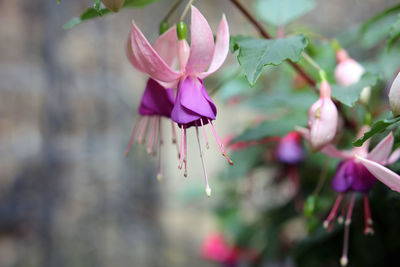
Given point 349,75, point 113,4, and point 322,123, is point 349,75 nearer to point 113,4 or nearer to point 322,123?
point 322,123

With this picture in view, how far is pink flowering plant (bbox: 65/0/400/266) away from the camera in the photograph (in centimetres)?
44

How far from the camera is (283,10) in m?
0.75

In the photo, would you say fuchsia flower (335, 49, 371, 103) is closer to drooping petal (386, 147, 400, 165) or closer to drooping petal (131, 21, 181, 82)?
drooping petal (386, 147, 400, 165)

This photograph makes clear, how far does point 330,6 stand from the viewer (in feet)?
7.01

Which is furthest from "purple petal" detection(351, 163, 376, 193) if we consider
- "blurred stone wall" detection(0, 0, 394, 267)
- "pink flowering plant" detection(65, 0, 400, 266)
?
"blurred stone wall" detection(0, 0, 394, 267)

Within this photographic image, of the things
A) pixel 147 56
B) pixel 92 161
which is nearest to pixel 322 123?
pixel 147 56

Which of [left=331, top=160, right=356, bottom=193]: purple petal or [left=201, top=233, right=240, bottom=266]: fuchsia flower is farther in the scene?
[left=201, top=233, right=240, bottom=266]: fuchsia flower

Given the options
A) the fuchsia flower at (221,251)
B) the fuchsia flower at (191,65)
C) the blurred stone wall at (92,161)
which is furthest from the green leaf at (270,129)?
the blurred stone wall at (92,161)

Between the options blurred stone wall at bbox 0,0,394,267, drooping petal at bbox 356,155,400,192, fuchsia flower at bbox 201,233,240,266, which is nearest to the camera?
drooping petal at bbox 356,155,400,192

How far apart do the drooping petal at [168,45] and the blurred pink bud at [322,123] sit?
19 cm

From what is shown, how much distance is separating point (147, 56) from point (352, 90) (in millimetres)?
279

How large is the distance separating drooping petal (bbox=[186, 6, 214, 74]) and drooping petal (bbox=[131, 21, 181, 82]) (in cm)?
3

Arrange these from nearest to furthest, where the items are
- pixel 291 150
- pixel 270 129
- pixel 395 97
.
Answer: pixel 395 97, pixel 270 129, pixel 291 150

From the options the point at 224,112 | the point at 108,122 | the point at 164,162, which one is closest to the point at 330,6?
the point at 224,112
